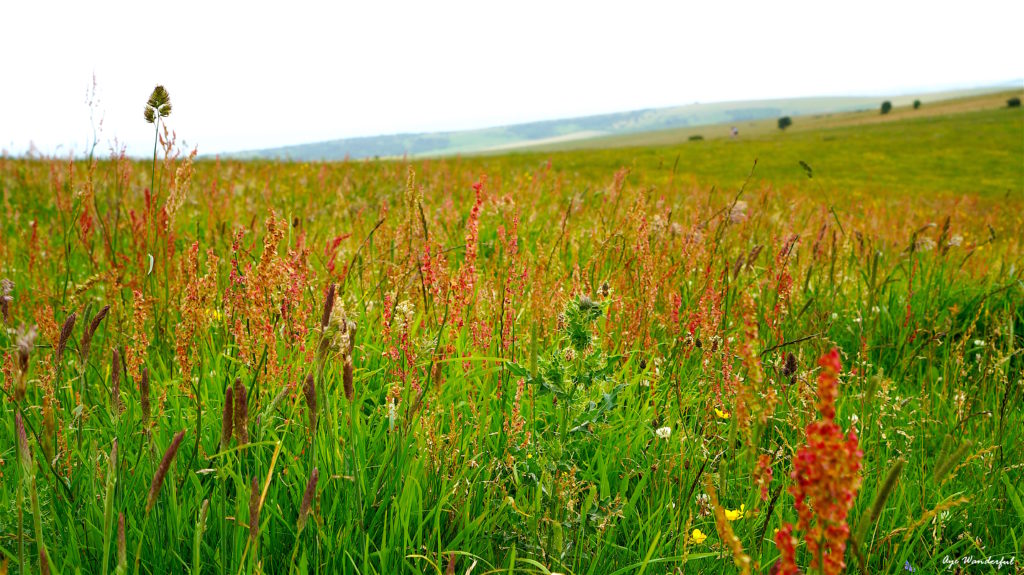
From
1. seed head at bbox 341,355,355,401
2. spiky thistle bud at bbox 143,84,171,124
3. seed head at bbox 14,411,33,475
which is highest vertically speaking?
spiky thistle bud at bbox 143,84,171,124

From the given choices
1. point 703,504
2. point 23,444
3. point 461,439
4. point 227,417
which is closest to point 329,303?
point 227,417

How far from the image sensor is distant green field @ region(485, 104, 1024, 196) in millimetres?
27938

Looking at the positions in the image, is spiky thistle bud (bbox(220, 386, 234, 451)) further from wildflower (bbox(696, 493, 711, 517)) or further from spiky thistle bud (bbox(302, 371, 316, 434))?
wildflower (bbox(696, 493, 711, 517))

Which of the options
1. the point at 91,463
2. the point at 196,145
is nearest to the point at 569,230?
the point at 196,145

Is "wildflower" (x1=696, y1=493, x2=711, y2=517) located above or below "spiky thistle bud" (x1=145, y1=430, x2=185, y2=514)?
→ below

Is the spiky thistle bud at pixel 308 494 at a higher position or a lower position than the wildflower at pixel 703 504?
higher

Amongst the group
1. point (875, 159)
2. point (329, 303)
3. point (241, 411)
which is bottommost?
point (875, 159)

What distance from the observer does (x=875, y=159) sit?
37531 mm

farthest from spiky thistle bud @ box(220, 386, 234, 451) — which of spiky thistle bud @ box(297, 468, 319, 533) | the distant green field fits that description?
the distant green field

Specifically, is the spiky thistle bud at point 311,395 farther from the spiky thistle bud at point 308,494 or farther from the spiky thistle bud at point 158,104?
the spiky thistle bud at point 158,104

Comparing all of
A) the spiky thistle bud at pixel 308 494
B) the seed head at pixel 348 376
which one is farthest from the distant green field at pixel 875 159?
the spiky thistle bud at pixel 308 494

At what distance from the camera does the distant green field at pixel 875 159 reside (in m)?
27.9

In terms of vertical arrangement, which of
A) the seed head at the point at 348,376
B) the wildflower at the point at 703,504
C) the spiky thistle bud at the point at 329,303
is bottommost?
the wildflower at the point at 703,504

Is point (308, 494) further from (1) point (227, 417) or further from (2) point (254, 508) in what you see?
(1) point (227, 417)
